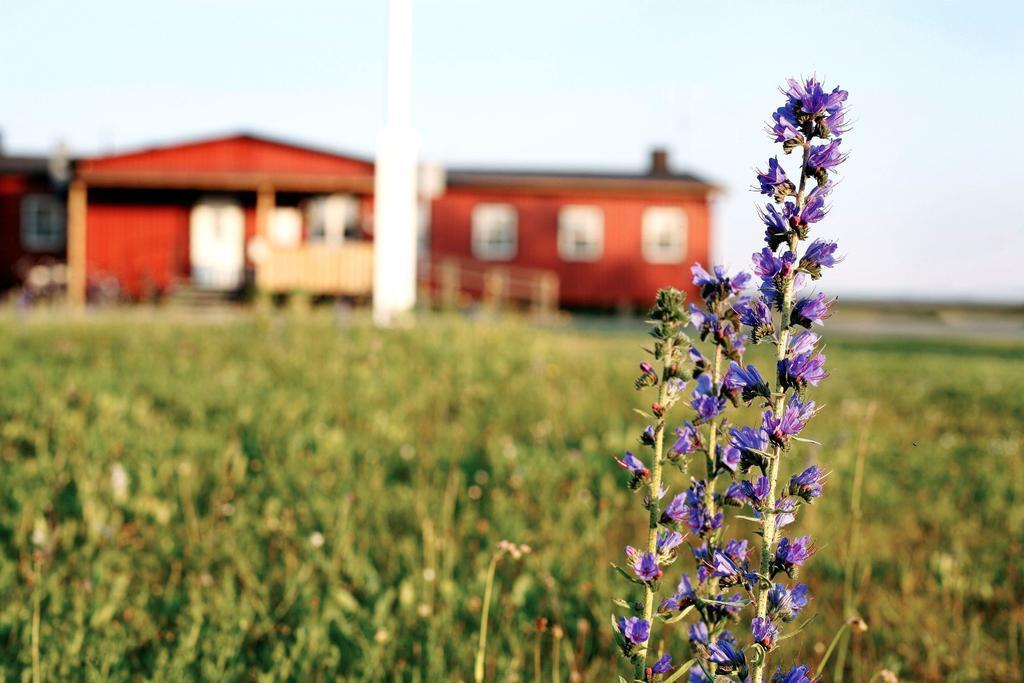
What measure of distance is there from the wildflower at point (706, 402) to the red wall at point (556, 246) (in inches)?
1109

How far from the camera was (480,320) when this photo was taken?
9938 millimetres

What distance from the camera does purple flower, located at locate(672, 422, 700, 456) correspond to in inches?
63.6

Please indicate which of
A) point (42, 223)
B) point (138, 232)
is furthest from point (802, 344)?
point (42, 223)

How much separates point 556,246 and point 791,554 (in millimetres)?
28590

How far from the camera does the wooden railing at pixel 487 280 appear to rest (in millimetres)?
28594

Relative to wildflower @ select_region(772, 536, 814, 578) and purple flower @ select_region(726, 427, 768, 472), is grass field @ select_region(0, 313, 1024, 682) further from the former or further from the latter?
purple flower @ select_region(726, 427, 768, 472)

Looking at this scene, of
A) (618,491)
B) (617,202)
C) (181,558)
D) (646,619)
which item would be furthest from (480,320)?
(617,202)

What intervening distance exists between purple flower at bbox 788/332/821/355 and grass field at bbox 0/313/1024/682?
1463 millimetres

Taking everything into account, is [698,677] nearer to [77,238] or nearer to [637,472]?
[637,472]

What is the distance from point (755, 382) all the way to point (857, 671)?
2.07 metres

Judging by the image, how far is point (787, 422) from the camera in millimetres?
1453

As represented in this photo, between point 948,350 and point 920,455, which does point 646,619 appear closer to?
point 920,455

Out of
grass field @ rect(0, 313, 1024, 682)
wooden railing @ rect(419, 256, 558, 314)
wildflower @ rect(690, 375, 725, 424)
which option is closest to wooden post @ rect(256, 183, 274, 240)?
wooden railing @ rect(419, 256, 558, 314)

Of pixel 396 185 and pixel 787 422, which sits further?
pixel 396 185
